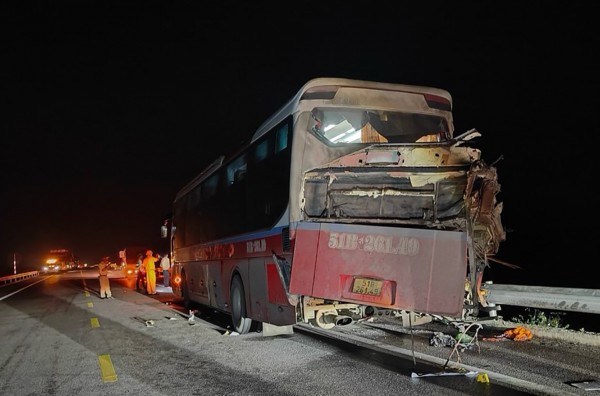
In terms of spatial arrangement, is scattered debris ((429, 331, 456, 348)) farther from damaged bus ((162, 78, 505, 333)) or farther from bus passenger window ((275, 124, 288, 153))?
bus passenger window ((275, 124, 288, 153))

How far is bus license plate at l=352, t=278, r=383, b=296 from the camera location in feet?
20.4

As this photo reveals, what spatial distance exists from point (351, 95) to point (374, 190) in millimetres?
1564

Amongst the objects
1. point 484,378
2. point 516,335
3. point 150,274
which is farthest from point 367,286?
point 150,274

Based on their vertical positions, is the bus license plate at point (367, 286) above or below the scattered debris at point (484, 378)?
above

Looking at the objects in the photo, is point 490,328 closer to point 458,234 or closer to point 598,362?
point 598,362

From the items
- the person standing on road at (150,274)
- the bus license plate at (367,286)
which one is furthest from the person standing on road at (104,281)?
the bus license plate at (367,286)

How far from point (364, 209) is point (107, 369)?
158 inches

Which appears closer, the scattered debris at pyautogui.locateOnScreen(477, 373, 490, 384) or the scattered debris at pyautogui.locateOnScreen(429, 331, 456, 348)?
the scattered debris at pyautogui.locateOnScreen(477, 373, 490, 384)

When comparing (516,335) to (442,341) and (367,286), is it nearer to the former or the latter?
(442,341)

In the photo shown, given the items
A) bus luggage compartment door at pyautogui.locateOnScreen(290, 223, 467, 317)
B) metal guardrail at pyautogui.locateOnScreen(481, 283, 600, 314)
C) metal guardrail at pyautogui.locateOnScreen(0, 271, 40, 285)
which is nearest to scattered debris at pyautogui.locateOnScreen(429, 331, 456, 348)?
metal guardrail at pyautogui.locateOnScreen(481, 283, 600, 314)

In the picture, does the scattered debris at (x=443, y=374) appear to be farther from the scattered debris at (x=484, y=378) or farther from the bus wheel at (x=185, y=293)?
the bus wheel at (x=185, y=293)

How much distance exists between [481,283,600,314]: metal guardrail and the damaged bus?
95 cm

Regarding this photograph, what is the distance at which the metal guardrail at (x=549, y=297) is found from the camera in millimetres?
6793

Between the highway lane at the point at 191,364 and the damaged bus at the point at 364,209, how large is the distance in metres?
0.69
